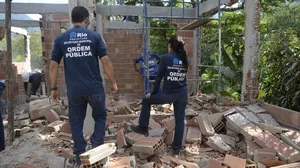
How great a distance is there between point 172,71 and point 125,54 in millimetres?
5037

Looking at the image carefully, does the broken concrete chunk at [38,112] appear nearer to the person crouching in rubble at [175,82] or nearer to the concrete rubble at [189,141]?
the concrete rubble at [189,141]

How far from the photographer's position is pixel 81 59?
2900mm

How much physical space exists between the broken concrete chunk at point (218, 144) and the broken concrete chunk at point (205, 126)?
3.9 inches

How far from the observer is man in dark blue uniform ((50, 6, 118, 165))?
2895 mm

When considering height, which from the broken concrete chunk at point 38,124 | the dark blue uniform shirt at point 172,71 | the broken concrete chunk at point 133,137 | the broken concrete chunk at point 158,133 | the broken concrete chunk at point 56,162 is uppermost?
the dark blue uniform shirt at point 172,71

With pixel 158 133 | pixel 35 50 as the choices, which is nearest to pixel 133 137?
pixel 158 133

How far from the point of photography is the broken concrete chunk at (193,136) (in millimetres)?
4070

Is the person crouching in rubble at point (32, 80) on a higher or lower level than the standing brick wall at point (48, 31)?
Answer: lower

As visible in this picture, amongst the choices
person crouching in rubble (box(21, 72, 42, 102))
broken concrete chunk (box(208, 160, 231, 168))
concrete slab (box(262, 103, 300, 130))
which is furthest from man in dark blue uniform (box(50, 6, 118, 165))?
person crouching in rubble (box(21, 72, 42, 102))

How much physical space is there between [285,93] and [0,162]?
545 cm

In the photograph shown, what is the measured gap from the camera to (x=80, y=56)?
2896mm

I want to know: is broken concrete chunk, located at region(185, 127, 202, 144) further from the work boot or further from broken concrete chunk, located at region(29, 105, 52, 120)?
broken concrete chunk, located at region(29, 105, 52, 120)

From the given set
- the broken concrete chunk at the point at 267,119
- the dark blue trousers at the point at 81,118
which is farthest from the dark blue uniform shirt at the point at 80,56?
the broken concrete chunk at the point at 267,119

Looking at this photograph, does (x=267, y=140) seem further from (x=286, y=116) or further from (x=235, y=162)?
(x=286, y=116)
